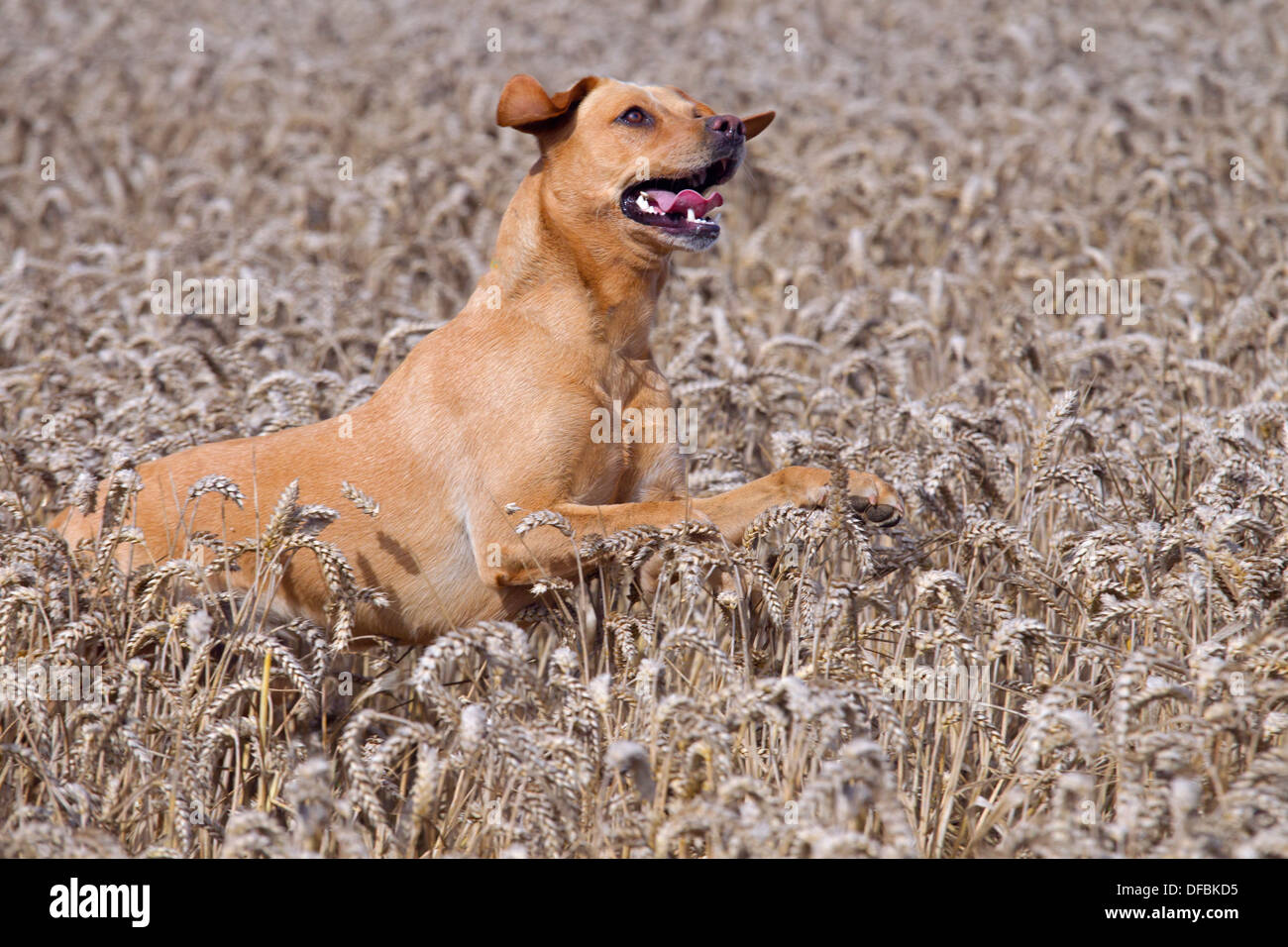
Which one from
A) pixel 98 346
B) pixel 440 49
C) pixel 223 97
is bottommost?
pixel 98 346

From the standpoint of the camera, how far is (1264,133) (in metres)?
10.3

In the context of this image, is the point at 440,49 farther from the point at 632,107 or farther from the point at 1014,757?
the point at 1014,757

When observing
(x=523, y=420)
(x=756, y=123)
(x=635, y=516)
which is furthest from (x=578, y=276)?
(x=756, y=123)

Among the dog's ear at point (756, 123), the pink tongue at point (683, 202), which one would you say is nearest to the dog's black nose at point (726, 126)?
the pink tongue at point (683, 202)

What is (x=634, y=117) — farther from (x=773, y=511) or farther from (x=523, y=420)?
(x=773, y=511)

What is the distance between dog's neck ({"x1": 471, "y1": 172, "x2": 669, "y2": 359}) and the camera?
4.32 m

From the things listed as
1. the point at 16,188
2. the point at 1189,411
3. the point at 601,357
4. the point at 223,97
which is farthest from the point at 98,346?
the point at 223,97

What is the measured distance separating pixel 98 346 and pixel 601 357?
3.61 m

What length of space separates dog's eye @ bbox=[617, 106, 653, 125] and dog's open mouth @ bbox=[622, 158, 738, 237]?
0.21 meters

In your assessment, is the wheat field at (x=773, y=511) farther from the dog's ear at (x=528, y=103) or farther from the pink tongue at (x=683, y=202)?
the dog's ear at (x=528, y=103)

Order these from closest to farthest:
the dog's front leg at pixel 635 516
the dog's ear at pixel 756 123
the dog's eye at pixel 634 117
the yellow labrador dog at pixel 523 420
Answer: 1. the dog's front leg at pixel 635 516
2. the yellow labrador dog at pixel 523 420
3. the dog's eye at pixel 634 117
4. the dog's ear at pixel 756 123

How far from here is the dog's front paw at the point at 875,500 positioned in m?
4.05

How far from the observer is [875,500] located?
13.4 feet

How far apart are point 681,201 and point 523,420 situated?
97cm
